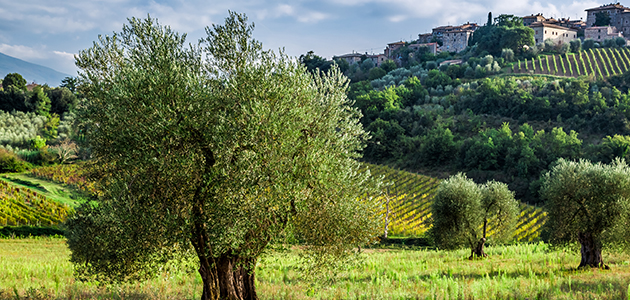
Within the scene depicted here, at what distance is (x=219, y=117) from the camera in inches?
432

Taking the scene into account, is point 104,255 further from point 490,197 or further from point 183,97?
point 490,197

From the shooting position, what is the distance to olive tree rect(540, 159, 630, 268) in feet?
62.6

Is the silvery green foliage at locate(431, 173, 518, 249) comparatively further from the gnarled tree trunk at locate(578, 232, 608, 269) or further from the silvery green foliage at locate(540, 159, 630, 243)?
the gnarled tree trunk at locate(578, 232, 608, 269)

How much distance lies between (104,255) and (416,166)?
71.7 meters

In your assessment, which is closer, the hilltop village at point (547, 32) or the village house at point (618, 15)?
the hilltop village at point (547, 32)

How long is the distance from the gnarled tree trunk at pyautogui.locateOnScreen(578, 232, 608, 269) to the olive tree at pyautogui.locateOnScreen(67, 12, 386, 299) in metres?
13.3

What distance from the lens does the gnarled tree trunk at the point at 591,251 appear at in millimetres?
19875

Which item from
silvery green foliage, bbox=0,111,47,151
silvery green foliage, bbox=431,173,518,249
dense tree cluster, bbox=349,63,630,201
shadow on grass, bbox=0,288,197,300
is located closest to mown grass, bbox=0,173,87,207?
silvery green foliage, bbox=0,111,47,151

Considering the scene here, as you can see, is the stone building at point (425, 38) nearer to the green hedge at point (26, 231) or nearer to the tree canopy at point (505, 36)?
the tree canopy at point (505, 36)

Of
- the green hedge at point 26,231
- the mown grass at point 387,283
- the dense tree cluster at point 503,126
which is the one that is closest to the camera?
the mown grass at point 387,283

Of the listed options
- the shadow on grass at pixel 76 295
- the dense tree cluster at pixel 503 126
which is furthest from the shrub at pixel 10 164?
the dense tree cluster at pixel 503 126

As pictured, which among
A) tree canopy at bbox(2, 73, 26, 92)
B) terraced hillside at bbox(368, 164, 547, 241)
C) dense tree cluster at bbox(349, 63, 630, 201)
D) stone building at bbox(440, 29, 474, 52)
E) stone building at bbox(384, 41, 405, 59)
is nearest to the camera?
terraced hillside at bbox(368, 164, 547, 241)

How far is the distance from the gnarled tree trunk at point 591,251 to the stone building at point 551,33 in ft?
474

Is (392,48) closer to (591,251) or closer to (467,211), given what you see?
(467,211)
